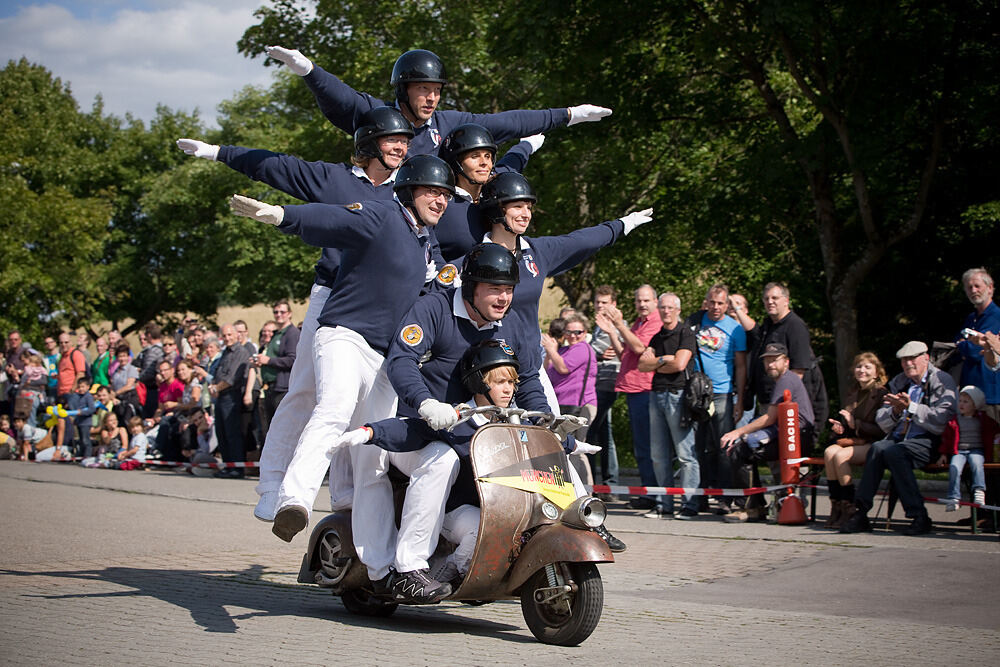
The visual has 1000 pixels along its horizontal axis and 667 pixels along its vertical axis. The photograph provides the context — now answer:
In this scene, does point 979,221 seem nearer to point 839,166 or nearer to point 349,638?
point 839,166

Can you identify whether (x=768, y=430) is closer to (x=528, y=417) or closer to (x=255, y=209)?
(x=528, y=417)

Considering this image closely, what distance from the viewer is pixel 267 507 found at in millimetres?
6641

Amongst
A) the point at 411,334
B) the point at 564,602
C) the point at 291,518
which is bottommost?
the point at 564,602

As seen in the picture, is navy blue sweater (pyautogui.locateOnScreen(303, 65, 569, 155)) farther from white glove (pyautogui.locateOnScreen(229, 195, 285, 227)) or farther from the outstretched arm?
white glove (pyautogui.locateOnScreen(229, 195, 285, 227))

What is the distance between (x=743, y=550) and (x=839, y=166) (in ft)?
36.5

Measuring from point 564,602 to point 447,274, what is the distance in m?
2.08

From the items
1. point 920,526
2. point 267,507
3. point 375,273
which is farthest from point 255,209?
point 920,526

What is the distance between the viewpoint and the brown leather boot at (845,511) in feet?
33.3

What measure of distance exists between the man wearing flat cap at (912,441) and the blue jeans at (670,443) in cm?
179

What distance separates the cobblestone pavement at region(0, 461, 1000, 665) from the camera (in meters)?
5.34

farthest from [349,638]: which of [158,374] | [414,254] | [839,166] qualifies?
[839,166]

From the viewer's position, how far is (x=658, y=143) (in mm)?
23828

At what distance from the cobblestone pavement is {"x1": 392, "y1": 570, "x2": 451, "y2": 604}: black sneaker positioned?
7.4 inches

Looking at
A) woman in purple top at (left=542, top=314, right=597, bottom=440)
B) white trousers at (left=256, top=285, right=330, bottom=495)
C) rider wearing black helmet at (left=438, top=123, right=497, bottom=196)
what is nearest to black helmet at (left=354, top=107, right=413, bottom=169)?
rider wearing black helmet at (left=438, top=123, right=497, bottom=196)
